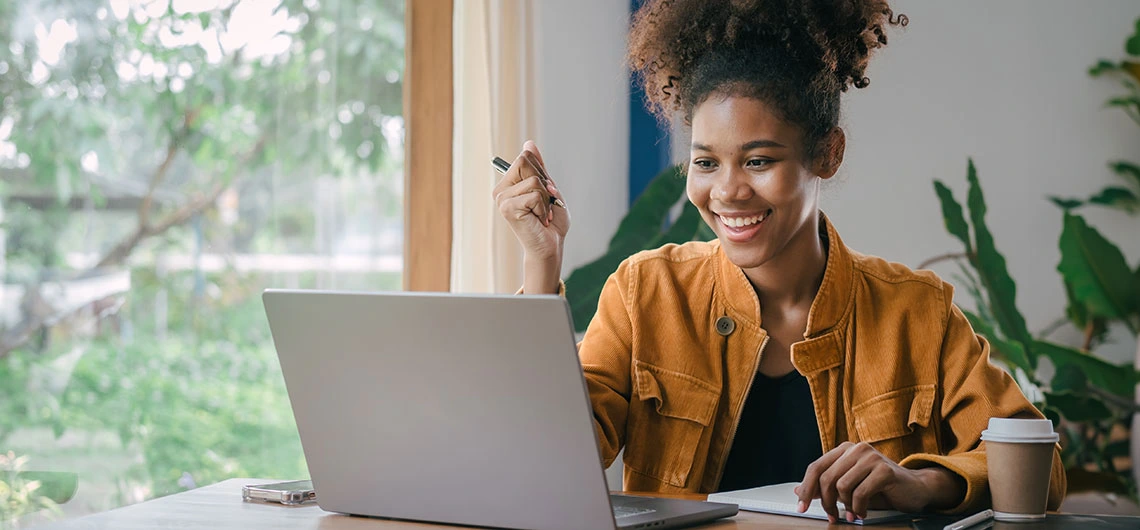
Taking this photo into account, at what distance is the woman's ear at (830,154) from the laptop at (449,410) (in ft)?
2.01

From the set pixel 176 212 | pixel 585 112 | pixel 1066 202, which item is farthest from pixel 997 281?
pixel 176 212

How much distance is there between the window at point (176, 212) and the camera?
8.78ft

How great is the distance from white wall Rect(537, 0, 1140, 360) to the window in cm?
71

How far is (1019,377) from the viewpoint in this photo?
8.15 ft

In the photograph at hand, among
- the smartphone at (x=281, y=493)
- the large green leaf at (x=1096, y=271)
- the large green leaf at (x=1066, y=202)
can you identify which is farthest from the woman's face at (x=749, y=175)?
the large green leaf at (x=1066, y=202)

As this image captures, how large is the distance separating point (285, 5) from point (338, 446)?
1.88m

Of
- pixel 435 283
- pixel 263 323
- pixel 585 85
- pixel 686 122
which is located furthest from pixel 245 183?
pixel 686 122

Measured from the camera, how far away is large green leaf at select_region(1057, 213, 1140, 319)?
2.70m

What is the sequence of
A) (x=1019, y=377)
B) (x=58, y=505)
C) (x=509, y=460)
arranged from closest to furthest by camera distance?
(x=509, y=460)
(x=1019, y=377)
(x=58, y=505)

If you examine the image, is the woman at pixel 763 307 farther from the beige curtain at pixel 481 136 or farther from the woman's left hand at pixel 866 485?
the beige curtain at pixel 481 136

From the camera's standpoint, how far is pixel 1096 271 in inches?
109

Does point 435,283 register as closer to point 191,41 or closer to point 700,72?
point 191,41

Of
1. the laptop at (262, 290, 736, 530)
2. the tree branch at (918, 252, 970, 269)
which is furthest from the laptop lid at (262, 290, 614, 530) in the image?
the tree branch at (918, 252, 970, 269)

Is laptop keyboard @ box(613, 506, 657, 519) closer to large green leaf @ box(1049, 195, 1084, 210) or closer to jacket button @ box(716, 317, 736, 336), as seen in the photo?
jacket button @ box(716, 317, 736, 336)
